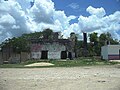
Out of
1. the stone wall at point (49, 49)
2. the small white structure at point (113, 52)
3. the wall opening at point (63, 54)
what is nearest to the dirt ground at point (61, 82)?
the small white structure at point (113, 52)

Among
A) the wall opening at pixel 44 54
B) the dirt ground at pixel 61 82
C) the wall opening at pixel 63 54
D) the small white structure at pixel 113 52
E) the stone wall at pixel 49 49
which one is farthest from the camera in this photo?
the wall opening at pixel 63 54

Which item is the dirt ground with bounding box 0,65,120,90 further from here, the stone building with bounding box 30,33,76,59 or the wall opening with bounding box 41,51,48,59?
the wall opening with bounding box 41,51,48,59

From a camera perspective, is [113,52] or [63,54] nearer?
[113,52]

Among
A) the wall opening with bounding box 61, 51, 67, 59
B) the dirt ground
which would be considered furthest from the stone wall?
the dirt ground

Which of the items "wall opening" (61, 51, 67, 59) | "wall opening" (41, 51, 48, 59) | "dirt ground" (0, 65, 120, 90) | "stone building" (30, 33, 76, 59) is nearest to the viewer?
"dirt ground" (0, 65, 120, 90)

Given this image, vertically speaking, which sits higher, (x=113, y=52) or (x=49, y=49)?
(x=49, y=49)

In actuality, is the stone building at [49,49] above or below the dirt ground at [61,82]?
above

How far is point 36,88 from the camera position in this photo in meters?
14.4

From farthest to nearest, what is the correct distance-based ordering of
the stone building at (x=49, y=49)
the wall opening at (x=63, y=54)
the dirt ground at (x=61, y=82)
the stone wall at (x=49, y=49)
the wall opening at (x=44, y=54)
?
the wall opening at (x=63, y=54), the wall opening at (x=44, y=54), the stone building at (x=49, y=49), the stone wall at (x=49, y=49), the dirt ground at (x=61, y=82)

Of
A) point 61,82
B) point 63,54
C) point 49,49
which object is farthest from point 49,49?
point 61,82

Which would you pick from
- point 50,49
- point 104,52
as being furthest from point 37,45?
point 104,52

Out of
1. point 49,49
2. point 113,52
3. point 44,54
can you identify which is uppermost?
point 49,49

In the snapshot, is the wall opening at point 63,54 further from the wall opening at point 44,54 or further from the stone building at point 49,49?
the wall opening at point 44,54

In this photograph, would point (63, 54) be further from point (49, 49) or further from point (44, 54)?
point (44, 54)
